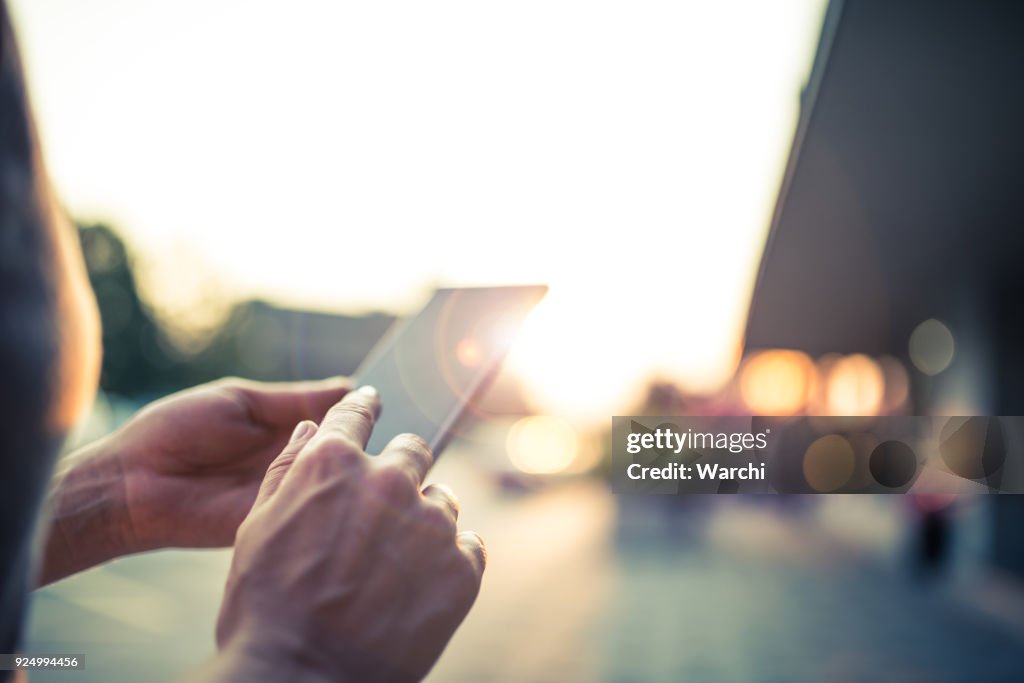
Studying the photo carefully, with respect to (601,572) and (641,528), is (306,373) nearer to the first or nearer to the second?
(641,528)

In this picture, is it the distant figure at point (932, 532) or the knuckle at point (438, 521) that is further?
the distant figure at point (932, 532)

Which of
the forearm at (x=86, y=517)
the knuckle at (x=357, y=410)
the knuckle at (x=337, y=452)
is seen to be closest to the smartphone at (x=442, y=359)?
the knuckle at (x=357, y=410)

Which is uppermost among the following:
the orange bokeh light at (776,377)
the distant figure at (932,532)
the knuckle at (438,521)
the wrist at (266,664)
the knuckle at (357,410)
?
the knuckle at (357,410)

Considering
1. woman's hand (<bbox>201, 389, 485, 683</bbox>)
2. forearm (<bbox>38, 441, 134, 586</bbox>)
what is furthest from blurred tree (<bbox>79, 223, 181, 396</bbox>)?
woman's hand (<bbox>201, 389, 485, 683</bbox>)

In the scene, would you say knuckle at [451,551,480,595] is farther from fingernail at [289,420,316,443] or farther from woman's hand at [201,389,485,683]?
fingernail at [289,420,316,443]

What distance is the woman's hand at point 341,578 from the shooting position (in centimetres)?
90

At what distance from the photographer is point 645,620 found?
23.2 ft

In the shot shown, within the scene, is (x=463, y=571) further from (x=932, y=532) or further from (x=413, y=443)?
(x=932, y=532)

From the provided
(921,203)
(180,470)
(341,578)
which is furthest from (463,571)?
(921,203)

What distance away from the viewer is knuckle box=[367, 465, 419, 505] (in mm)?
1003

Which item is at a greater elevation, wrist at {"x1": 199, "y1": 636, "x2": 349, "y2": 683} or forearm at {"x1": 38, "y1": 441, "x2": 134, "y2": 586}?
wrist at {"x1": 199, "y1": 636, "x2": 349, "y2": 683}

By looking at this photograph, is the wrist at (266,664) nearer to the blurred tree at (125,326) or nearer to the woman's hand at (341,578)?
the woman's hand at (341,578)

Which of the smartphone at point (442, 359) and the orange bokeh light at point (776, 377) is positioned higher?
the smartphone at point (442, 359)

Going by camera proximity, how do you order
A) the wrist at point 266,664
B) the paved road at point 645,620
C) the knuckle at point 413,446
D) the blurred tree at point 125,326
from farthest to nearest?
the blurred tree at point 125,326, the paved road at point 645,620, the knuckle at point 413,446, the wrist at point 266,664
